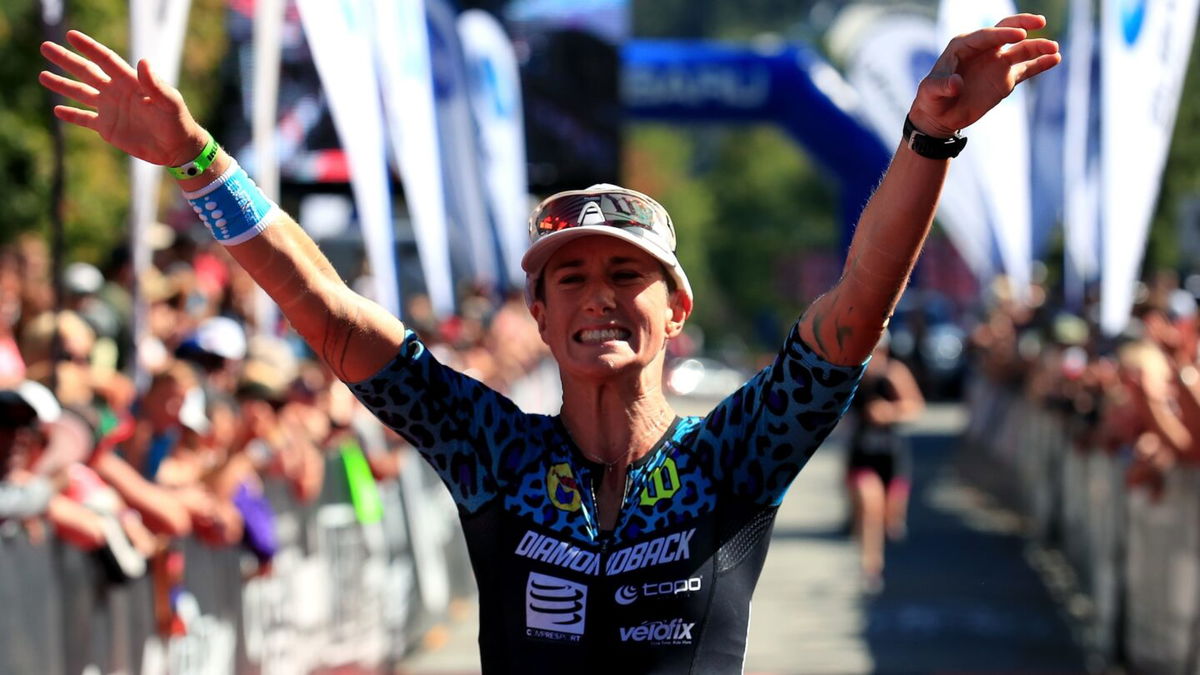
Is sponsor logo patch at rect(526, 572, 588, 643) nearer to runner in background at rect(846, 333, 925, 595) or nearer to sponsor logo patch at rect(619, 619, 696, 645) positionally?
sponsor logo patch at rect(619, 619, 696, 645)

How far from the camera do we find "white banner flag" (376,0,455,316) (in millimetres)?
13844

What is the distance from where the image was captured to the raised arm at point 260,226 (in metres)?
3.31

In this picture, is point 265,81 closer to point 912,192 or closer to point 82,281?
point 82,281

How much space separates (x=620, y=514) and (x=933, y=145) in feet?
2.49

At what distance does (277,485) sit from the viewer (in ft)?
29.0

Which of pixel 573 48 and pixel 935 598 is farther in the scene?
pixel 573 48

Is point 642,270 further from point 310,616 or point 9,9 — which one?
point 9,9

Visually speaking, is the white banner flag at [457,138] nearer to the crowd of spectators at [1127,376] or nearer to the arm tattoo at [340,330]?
the crowd of spectators at [1127,376]

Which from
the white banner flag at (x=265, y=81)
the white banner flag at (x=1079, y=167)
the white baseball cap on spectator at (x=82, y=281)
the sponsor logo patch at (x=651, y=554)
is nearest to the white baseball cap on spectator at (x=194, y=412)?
the white baseball cap on spectator at (x=82, y=281)

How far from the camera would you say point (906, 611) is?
43.2ft

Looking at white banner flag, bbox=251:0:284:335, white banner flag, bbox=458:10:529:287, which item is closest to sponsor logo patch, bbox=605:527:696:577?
white banner flag, bbox=251:0:284:335

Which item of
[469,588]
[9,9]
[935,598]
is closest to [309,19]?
[469,588]

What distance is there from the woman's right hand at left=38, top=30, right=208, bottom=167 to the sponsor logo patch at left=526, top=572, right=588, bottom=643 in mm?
873

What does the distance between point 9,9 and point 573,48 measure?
8.65 metres
